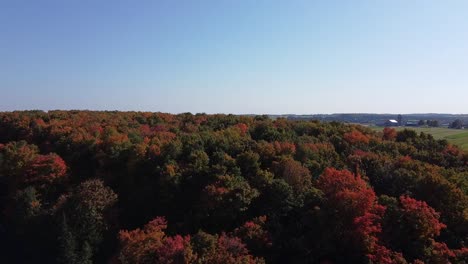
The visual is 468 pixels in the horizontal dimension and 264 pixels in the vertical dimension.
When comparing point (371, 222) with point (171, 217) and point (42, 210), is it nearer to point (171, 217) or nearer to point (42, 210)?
point (171, 217)

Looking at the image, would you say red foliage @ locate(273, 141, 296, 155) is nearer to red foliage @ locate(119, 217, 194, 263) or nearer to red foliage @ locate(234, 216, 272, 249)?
red foliage @ locate(234, 216, 272, 249)

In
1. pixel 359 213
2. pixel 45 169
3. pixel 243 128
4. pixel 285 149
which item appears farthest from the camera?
pixel 243 128

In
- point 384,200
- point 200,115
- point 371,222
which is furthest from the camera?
point 200,115

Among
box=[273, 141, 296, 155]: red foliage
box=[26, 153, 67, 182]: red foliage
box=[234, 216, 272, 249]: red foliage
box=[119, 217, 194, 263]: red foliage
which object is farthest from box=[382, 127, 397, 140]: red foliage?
box=[26, 153, 67, 182]: red foliage

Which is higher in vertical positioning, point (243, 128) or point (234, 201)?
point (243, 128)

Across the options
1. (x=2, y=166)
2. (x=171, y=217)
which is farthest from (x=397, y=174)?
(x=2, y=166)

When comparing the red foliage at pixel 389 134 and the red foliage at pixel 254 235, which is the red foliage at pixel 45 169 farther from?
the red foliage at pixel 389 134

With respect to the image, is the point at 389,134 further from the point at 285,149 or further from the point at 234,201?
the point at 234,201

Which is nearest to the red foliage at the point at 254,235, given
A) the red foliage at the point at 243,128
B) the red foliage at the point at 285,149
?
the red foliage at the point at 285,149

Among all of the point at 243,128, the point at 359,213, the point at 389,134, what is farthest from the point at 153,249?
the point at 389,134
